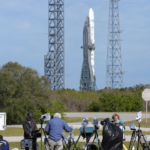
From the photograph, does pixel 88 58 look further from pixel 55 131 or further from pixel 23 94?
pixel 55 131

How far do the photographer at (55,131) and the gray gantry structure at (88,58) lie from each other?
209ft

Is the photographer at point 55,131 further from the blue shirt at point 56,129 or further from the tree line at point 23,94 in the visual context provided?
the tree line at point 23,94

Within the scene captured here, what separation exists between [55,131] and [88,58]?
64298 millimetres

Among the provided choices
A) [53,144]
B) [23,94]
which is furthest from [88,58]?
[53,144]

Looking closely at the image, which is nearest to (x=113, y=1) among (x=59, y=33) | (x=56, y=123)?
(x=59, y=33)

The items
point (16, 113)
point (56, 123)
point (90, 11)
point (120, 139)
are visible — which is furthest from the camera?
point (90, 11)

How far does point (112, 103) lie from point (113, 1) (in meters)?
21.3

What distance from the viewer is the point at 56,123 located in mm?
10273

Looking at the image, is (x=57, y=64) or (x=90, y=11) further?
(x=90, y=11)

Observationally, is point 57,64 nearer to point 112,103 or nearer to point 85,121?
point 112,103

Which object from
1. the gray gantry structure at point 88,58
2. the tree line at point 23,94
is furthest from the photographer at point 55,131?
the gray gantry structure at point 88,58

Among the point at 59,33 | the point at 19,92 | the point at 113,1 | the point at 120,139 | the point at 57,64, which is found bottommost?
the point at 120,139

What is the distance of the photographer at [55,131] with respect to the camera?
10.3 metres

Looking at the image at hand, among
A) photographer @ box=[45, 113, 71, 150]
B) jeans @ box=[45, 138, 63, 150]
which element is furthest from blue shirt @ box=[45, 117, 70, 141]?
jeans @ box=[45, 138, 63, 150]
